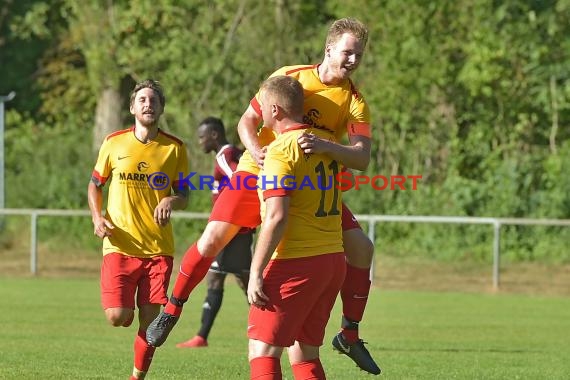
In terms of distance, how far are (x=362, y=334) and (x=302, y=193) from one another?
7686 millimetres

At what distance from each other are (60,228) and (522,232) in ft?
28.7

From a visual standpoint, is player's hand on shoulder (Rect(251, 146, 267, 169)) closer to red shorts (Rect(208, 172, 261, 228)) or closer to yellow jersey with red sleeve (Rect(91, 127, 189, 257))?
red shorts (Rect(208, 172, 261, 228))

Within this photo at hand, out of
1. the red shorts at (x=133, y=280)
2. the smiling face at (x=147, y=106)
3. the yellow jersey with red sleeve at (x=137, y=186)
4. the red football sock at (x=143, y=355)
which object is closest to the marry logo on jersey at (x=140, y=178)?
the yellow jersey with red sleeve at (x=137, y=186)

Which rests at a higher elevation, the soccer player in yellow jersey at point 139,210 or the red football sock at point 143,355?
the soccer player in yellow jersey at point 139,210

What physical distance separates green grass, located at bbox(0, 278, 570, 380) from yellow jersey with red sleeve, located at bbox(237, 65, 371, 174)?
2724 mm

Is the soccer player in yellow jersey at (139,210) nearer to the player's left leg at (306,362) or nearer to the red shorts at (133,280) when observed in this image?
the red shorts at (133,280)

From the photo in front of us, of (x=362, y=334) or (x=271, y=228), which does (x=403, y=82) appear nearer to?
(x=362, y=334)

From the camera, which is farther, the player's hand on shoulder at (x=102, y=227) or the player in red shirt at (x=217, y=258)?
the player in red shirt at (x=217, y=258)

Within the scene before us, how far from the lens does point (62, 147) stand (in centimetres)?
2902

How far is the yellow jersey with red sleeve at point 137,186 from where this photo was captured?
29.8 feet

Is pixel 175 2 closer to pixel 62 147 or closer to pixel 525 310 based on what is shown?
pixel 62 147

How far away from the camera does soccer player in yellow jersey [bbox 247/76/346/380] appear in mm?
6359

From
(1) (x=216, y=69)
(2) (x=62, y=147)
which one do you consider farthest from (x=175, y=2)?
(2) (x=62, y=147)

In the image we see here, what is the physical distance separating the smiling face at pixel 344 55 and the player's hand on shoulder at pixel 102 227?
2236 millimetres
